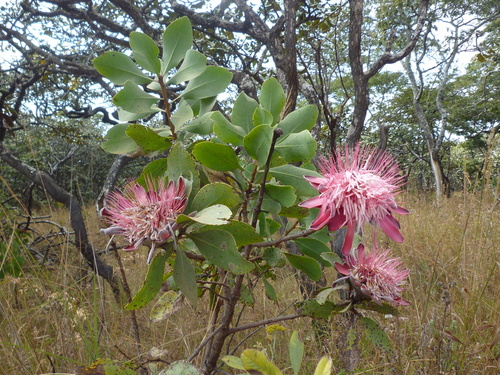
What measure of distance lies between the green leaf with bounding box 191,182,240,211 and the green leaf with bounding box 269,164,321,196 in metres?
0.12

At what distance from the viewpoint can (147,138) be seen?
2.06 ft

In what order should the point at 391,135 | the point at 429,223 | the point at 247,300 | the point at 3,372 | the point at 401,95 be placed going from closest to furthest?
the point at 247,300 → the point at 3,372 → the point at 429,223 → the point at 401,95 → the point at 391,135

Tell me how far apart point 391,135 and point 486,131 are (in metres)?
2.90

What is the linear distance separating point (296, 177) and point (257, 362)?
31 centimetres

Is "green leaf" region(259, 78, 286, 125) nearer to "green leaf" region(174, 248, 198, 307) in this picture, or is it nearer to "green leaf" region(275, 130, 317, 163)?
"green leaf" region(275, 130, 317, 163)

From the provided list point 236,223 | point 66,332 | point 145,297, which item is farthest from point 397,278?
point 66,332

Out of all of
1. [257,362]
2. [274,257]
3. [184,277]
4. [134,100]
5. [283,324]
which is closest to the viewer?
[257,362]

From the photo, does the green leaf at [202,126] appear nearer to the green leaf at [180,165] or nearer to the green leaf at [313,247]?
the green leaf at [180,165]

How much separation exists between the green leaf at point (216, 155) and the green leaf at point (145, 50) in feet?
0.73

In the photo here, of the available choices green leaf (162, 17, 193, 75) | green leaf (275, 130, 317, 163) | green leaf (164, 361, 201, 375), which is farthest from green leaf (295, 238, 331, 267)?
green leaf (162, 17, 193, 75)

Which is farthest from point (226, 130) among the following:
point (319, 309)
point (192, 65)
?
point (319, 309)

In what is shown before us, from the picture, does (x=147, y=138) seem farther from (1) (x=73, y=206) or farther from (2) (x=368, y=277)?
(1) (x=73, y=206)

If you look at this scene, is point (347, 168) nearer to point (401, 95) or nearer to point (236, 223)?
point (236, 223)

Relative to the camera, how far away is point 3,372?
1.32 meters
